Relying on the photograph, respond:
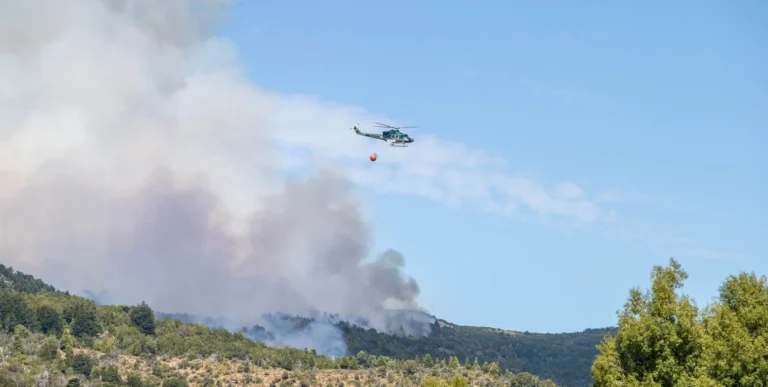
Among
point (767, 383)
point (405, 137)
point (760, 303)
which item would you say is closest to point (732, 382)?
point (767, 383)

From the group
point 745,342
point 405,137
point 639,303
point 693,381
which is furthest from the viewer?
point 405,137

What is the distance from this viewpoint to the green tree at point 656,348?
74.4 meters

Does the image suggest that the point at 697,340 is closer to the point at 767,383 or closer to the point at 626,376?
the point at 626,376

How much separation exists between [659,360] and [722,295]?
25419 millimetres

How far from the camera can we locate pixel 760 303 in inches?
3708

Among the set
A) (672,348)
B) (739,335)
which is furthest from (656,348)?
(739,335)

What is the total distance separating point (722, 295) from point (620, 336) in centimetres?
2480

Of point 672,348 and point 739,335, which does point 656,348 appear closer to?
point 672,348

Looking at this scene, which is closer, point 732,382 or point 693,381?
point 693,381

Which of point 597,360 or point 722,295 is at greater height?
point 722,295

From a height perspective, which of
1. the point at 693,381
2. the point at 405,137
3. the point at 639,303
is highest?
the point at 405,137

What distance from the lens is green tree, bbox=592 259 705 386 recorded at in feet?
244

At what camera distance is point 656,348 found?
246 feet

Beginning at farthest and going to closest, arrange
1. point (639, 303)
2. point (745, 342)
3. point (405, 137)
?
point (405, 137), point (745, 342), point (639, 303)
